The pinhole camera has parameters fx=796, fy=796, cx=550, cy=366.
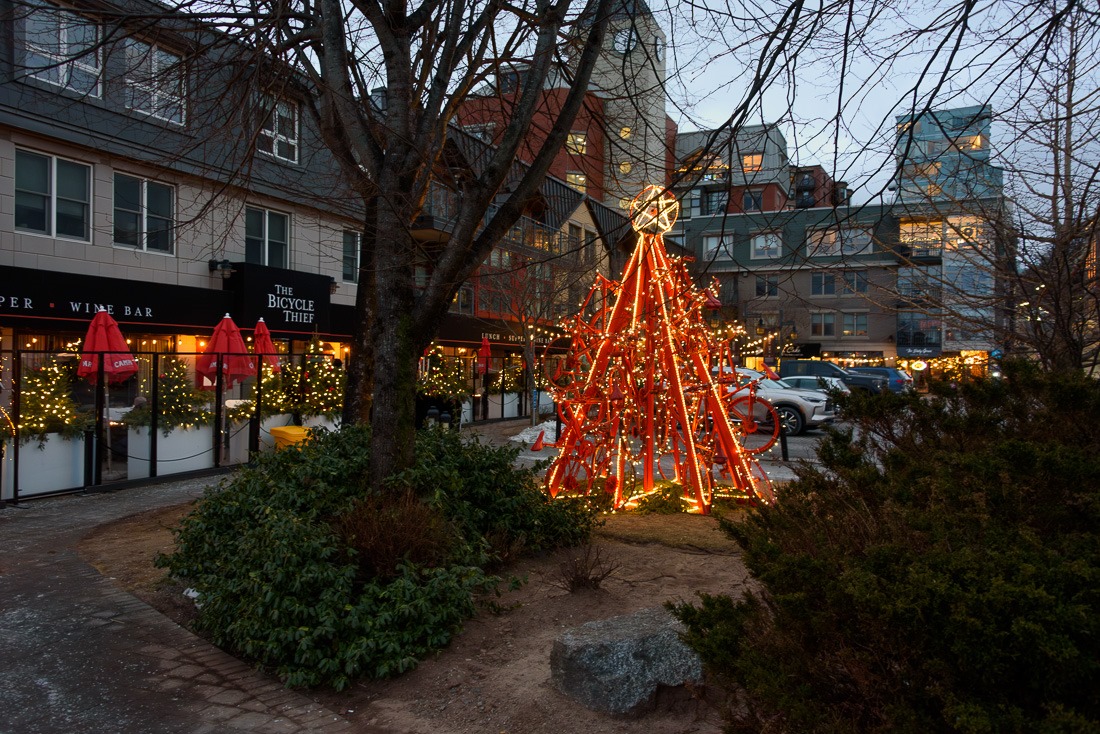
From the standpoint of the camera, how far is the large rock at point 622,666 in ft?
12.5

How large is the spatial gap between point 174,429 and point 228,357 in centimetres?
169

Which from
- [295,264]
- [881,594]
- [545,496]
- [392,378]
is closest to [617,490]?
[545,496]

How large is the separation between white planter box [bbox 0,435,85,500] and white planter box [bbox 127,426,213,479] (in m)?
0.98

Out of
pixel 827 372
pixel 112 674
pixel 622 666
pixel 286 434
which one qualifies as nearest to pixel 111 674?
pixel 112 674

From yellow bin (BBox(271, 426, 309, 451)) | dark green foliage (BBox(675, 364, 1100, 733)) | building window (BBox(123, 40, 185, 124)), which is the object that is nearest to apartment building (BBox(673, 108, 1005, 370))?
dark green foliage (BBox(675, 364, 1100, 733))

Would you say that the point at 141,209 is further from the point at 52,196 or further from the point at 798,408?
the point at 798,408

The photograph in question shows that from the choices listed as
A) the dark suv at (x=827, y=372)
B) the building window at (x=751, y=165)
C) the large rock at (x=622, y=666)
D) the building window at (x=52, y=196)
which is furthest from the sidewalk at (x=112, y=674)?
the dark suv at (x=827, y=372)

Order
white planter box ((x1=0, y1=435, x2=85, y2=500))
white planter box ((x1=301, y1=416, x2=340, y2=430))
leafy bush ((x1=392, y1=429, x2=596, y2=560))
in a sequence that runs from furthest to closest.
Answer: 1. white planter box ((x1=301, y1=416, x2=340, y2=430))
2. white planter box ((x1=0, y1=435, x2=85, y2=500))
3. leafy bush ((x1=392, y1=429, x2=596, y2=560))

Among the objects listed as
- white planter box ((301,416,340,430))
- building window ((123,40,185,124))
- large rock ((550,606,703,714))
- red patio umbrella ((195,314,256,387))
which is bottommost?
large rock ((550,606,703,714))

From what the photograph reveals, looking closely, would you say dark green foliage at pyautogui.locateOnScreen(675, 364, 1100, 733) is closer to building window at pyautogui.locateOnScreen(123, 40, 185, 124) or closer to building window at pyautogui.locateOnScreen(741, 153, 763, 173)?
building window at pyautogui.locateOnScreen(741, 153, 763, 173)

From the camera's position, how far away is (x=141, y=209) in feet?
54.6

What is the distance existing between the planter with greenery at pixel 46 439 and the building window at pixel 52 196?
6260 mm

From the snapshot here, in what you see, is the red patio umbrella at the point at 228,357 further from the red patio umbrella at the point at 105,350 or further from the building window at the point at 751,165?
the building window at the point at 751,165

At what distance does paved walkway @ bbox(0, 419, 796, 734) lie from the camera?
3.83m
